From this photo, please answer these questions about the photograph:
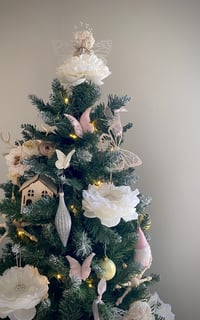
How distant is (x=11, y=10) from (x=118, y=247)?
114 cm

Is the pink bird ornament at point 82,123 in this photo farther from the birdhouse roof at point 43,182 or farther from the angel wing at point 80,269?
the angel wing at point 80,269

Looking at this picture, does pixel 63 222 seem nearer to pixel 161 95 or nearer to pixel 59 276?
pixel 59 276

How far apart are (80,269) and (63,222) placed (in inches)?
5.0

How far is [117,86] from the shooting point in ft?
5.16

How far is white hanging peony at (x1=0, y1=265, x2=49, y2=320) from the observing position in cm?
98

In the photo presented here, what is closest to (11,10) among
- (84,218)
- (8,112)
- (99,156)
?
(8,112)

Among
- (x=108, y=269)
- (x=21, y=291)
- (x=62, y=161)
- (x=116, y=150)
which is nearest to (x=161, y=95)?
(x=116, y=150)

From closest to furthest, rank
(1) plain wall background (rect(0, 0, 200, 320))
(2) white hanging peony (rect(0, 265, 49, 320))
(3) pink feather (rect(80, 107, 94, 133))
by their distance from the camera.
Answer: (2) white hanging peony (rect(0, 265, 49, 320)) < (3) pink feather (rect(80, 107, 94, 133)) < (1) plain wall background (rect(0, 0, 200, 320))

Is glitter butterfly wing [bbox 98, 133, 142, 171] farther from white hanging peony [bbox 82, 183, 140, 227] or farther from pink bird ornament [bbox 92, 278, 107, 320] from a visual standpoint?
pink bird ornament [bbox 92, 278, 107, 320]

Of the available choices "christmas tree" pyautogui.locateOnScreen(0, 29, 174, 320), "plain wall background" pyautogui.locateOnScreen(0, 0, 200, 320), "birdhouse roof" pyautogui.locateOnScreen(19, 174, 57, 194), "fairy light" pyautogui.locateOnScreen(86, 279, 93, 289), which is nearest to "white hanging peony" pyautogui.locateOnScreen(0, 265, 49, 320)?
"christmas tree" pyautogui.locateOnScreen(0, 29, 174, 320)

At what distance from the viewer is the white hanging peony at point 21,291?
3.21ft

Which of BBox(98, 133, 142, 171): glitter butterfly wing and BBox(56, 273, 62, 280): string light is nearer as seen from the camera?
BBox(56, 273, 62, 280): string light

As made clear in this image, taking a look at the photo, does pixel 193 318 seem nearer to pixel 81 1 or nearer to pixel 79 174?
pixel 79 174

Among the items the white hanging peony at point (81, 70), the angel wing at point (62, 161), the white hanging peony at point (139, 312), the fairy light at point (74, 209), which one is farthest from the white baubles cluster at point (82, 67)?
the white hanging peony at point (139, 312)
